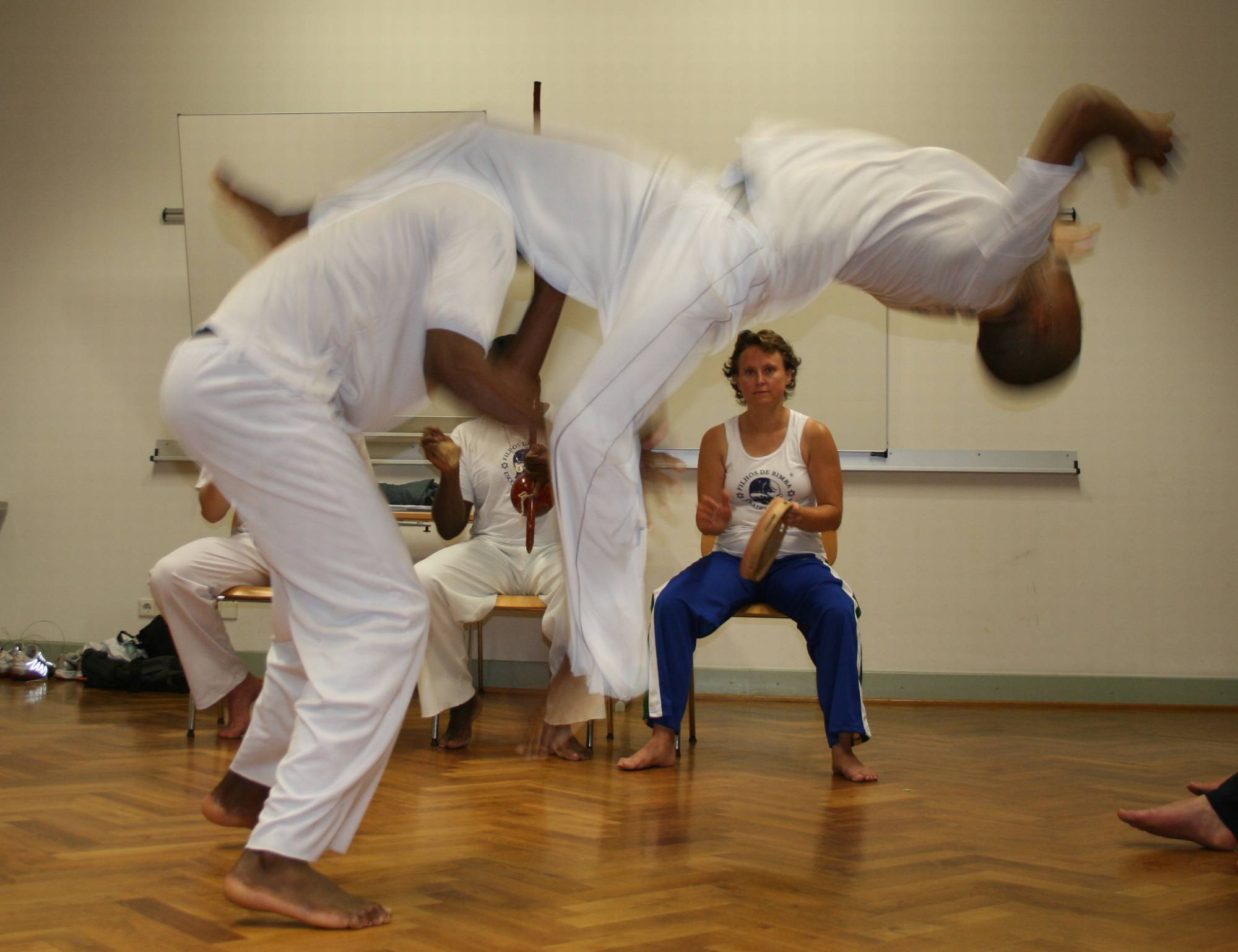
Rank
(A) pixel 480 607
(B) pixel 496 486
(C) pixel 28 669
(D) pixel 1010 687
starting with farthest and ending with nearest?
(C) pixel 28 669, (D) pixel 1010 687, (B) pixel 496 486, (A) pixel 480 607

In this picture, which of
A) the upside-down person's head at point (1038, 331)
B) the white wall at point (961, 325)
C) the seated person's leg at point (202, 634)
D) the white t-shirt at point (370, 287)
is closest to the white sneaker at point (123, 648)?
the white wall at point (961, 325)

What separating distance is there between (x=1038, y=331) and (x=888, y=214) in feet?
1.41

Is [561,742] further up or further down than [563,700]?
further down

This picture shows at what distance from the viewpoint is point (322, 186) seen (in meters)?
5.18

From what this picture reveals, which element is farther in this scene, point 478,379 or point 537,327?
point 537,327

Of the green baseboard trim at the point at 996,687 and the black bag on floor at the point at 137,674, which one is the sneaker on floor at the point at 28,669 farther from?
the green baseboard trim at the point at 996,687

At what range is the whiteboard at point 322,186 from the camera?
5277mm

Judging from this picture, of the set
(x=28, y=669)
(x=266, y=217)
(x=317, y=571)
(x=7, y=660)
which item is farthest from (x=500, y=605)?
(x=7, y=660)

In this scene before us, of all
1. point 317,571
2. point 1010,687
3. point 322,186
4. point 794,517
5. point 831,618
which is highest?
point 322,186

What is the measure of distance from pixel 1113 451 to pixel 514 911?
422 cm

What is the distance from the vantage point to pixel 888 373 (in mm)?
5359

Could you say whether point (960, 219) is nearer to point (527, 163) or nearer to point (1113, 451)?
point (527, 163)

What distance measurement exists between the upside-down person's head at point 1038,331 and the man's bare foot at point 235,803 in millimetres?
1719

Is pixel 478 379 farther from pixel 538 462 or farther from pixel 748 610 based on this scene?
pixel 748 610
